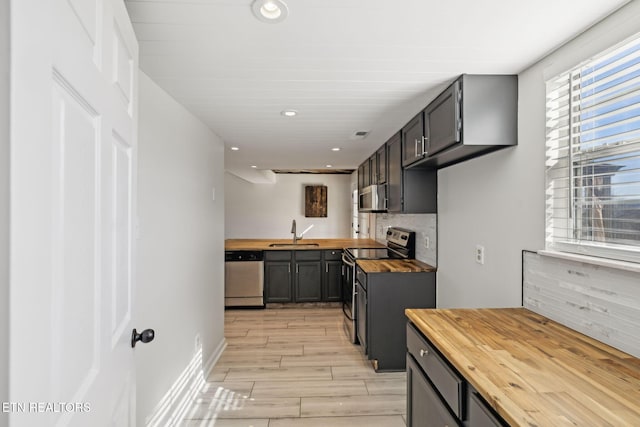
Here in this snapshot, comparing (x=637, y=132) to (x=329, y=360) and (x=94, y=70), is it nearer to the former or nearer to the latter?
(x=94, y=70)

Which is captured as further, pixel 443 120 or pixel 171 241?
pixel 171 241

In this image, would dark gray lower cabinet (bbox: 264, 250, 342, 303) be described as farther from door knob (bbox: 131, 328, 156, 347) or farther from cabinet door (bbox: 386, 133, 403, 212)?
door knob (bbox: 131, 328, 156, 347)

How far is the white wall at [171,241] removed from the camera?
169cm

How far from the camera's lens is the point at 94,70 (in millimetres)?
721

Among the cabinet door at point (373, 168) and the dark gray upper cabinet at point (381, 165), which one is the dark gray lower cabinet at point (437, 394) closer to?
the dark gray upper cabinet at point (381, 165)

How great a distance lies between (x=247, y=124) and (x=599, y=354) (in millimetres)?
2587

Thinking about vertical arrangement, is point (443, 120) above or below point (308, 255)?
above

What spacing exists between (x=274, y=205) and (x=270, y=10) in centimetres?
564

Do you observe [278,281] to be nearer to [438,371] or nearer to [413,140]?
[413,140]

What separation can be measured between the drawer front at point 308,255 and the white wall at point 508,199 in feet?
8.19

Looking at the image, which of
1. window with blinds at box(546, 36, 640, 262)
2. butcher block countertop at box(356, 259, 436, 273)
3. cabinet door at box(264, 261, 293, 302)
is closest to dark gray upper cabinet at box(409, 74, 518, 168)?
window with blinds at box(546, 36, 640, 262)

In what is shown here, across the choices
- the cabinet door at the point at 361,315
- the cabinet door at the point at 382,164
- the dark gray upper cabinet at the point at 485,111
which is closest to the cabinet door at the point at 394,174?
the cabinet door at the point at 382,164

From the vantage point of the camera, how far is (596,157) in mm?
1312
